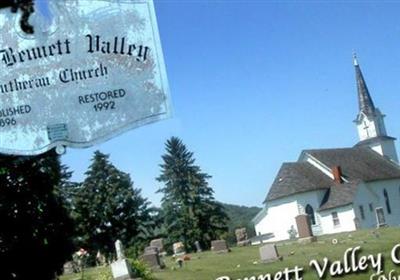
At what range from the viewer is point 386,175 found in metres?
13.4

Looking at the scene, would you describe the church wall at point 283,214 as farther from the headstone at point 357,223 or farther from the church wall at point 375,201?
the church wall at point 375,201

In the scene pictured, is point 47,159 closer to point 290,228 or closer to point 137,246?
point 137,246

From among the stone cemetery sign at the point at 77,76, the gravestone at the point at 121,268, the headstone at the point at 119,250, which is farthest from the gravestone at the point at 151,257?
the stone cemetery sign at the point at 77,76

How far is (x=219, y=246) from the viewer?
28.0 ft

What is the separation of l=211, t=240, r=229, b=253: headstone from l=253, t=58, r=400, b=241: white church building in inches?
45.6

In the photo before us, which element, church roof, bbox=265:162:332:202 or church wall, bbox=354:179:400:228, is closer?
church roof, bbox=265:162:332:202

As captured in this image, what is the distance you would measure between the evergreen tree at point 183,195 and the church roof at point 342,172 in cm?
233

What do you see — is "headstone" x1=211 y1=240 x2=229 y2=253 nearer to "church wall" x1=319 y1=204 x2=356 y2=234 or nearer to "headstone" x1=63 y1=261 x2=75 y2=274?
"headstone" x1=63 y1=261 x2=75 y2=274

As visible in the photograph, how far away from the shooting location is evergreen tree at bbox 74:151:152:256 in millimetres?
7027

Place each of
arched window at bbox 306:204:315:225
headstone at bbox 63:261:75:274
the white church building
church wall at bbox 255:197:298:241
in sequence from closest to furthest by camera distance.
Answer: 1. headstone at bbox 63:261:75:274
2. church wall at bbox 255:197:298:241
3. the white church building
4. arched window at bbox 306:204:315:225

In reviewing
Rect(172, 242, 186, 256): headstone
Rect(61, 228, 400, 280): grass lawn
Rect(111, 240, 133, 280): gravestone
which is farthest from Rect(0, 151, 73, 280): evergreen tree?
Rect(172, 242, 186, 256): headstone

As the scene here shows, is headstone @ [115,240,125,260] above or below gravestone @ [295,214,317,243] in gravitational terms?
above

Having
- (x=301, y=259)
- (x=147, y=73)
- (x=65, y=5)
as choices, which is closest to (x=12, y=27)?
(x=65, y=5)

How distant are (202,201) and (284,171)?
2464mm
